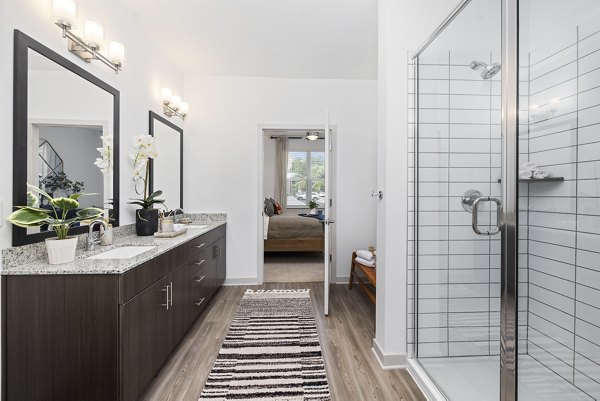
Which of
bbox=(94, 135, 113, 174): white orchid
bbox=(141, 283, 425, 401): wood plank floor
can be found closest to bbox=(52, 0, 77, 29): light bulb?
bbox=(94, 135, 113, 174): white orchid

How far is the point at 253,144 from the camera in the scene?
3699 mm

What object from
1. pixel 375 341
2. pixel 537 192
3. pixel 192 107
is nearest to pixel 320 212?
pixel 192 107

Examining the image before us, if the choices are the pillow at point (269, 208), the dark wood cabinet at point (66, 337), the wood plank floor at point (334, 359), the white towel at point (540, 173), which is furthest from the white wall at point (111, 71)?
the pillow at point (269, 208)

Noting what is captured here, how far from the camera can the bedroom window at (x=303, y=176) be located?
24.2ft

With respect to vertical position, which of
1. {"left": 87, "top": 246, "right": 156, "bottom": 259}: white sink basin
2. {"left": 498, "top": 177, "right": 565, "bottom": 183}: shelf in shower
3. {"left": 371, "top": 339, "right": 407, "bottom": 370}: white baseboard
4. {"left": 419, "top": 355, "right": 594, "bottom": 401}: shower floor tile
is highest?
{"left": 498, "top": 177, "right": 565, "bottom": 183}: shelf in shower

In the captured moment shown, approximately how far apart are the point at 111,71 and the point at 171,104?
919mm

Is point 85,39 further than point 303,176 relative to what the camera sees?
No

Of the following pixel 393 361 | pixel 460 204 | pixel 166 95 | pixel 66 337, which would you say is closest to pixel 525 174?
pixel 460 204

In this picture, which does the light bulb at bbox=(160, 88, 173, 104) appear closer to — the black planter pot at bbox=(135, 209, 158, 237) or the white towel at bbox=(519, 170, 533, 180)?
the black planter pot at bbox=(135, 209, 158, 237)

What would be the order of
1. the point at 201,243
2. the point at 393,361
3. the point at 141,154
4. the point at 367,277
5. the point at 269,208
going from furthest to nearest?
the point at 269,208 < the point at 367,277 < the point at 201,243 < the point at 141,154 < the point at 393,361

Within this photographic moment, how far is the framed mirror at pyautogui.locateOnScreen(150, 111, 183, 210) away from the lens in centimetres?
285

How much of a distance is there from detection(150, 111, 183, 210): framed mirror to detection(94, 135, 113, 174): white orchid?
0.64 m

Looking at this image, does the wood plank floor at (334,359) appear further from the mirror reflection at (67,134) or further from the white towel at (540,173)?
the white towel at (540,173)

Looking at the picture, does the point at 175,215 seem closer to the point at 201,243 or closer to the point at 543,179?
the point at 201,243
